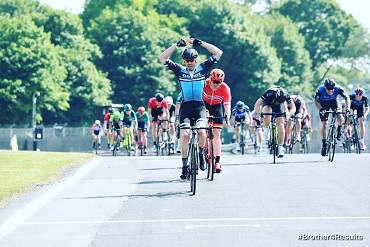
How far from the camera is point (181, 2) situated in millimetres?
108750

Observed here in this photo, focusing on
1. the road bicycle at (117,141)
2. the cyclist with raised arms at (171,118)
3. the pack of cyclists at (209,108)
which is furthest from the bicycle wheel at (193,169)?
the road bicycle at (117,141)

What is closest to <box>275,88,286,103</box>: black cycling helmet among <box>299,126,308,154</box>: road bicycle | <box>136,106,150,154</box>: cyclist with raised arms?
<box>299,126,308,154</box>: road bicycle

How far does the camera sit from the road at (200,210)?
37.7 feet

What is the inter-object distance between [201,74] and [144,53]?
8091 centimetres

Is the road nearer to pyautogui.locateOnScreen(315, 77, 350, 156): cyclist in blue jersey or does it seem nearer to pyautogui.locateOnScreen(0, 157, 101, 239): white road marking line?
pyautogui.locateOnScreen(0, 157, 101, 239): white road marking line

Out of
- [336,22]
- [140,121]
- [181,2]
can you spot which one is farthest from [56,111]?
[140,121]

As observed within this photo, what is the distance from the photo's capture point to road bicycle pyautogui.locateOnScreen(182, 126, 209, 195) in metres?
15.8

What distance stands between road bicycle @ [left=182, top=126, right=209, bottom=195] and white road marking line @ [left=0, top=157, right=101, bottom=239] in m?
1.84

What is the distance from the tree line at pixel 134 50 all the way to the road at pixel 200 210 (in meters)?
66.2

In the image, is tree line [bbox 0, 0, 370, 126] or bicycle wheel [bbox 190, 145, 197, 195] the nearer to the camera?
bicycle wheel [bbox 190, 145, 197, 195]

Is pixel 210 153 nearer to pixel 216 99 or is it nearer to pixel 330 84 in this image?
pixel 216 99

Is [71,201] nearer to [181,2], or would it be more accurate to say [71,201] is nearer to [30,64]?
[30,64]

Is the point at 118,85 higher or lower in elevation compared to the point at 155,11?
lower

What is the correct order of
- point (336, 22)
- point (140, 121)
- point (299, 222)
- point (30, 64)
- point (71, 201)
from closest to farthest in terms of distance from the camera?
point (299, 222) < point (71, 201) < point (140, 121) < point (30, 64) < point (336, 22)
